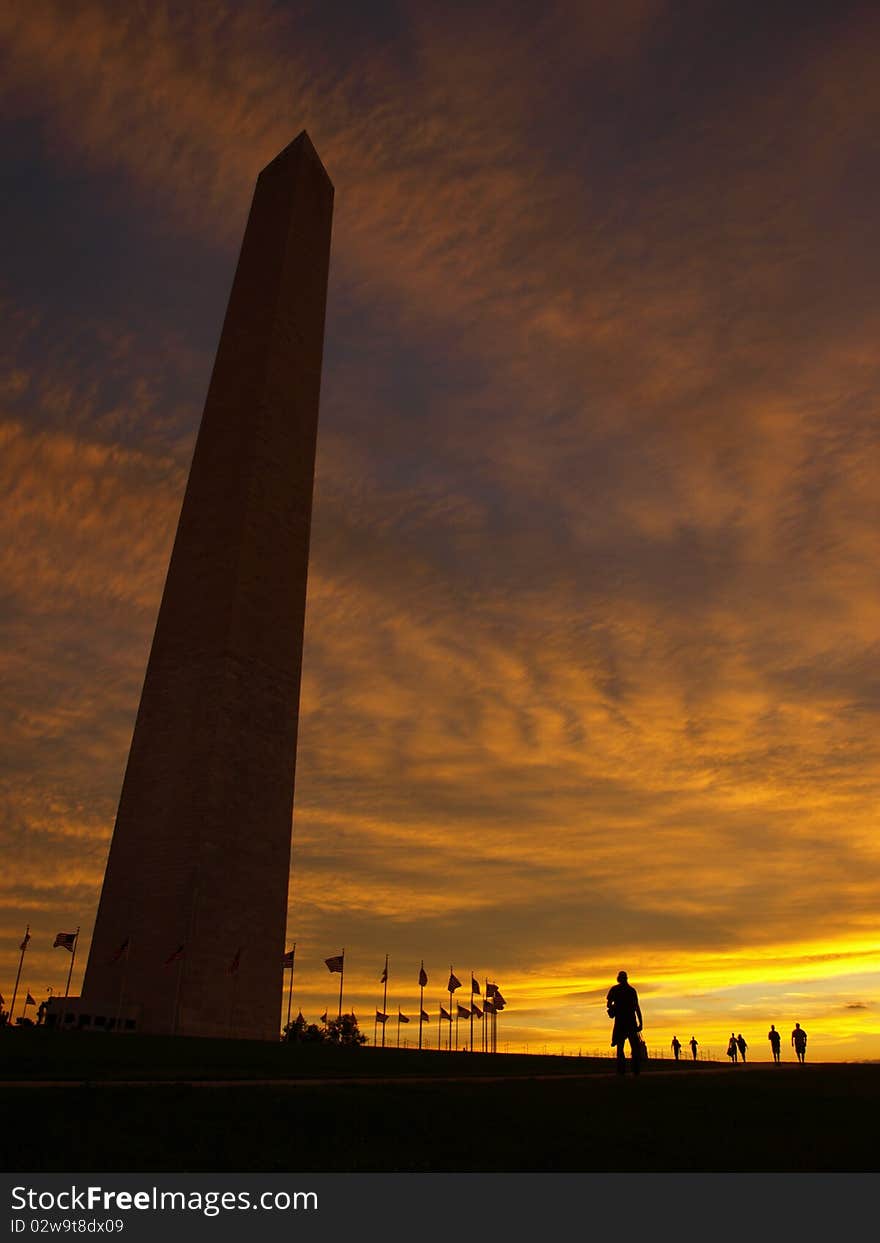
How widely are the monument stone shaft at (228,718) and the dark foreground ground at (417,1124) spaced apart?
13.6 m

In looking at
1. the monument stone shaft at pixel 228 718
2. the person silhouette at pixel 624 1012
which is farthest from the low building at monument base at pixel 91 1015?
the person silhouette at pixel 624 1012

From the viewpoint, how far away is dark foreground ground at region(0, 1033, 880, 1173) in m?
8.63

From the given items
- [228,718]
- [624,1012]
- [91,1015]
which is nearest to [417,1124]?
[624,1012]

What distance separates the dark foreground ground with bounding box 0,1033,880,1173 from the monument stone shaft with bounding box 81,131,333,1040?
13.6m

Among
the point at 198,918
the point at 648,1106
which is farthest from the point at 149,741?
the point at 648,1106

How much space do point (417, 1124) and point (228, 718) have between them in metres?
22.6

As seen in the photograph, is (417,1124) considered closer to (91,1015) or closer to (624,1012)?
(624,1012)

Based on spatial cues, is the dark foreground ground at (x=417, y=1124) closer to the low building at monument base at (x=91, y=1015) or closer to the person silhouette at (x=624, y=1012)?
the person silhouette at (x=624, y=1012)

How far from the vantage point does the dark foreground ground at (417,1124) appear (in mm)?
8633

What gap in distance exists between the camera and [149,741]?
109 feet

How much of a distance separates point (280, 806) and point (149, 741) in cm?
473

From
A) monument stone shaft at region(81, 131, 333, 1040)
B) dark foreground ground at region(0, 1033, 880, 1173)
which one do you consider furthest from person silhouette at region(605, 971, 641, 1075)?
monument stone shaft at region(81, 131, 333, 1040)
